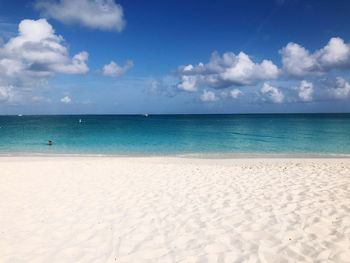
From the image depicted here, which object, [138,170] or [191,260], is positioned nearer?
[191,260]

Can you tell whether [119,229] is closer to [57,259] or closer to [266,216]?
[57,259]

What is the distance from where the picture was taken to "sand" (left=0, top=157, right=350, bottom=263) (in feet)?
15.5

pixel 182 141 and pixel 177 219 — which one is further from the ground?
pixel 177 219

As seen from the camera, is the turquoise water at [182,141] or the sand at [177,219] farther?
the turquoise water at [182,141]

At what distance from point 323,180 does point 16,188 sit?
12.7m

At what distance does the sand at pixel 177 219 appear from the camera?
4.72 metres

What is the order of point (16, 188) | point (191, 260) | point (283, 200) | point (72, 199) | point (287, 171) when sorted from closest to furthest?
point (191, 260) → point (283, 200) → point (72, 199) → point (16, 188) → point (287, 171)

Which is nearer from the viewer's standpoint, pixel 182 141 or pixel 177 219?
pixel 177 219

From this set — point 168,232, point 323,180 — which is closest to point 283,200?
point 323,180

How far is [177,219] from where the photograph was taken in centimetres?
624

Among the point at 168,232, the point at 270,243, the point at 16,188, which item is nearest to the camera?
the point at 270,243

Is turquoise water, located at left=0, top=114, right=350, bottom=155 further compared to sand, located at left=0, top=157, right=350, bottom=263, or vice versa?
turquoise water, located at left=0, top=114, right=350, bottom=155

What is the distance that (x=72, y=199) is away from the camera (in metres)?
7.90

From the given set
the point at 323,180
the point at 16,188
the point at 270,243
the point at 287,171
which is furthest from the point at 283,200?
the point at 16,188
